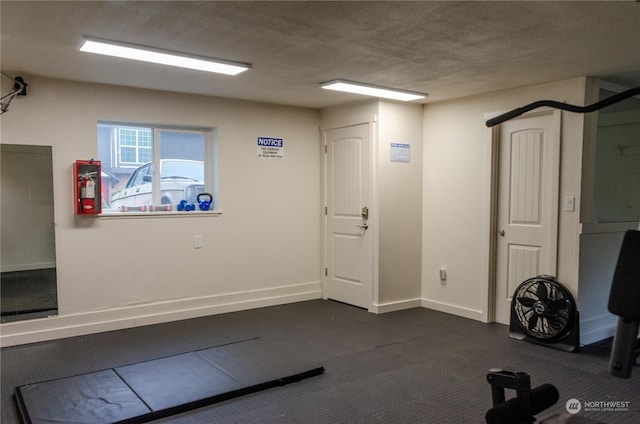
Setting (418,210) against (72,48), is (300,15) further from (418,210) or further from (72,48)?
(418,210)

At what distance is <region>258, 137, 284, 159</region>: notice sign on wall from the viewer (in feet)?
18.1

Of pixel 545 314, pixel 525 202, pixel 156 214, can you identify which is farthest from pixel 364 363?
pixel 156 214

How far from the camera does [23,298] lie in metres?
4.17

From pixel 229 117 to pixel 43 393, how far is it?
3.24m

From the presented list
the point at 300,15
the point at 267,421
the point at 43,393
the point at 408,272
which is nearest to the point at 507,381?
the point at 267,421

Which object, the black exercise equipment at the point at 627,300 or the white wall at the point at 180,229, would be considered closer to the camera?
the black exercise equipment at the point at 627,300

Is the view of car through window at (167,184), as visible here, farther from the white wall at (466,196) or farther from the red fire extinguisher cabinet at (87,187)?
the white wall at (466,196)

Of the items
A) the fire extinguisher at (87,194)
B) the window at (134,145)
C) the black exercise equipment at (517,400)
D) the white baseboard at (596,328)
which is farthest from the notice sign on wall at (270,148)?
the black exercise equipment at (517,400)

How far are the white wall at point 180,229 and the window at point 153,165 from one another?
8.2 inches

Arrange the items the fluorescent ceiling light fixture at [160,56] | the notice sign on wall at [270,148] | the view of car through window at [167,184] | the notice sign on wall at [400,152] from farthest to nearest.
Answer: the notice sign on wall at [270,148], the notice sign on wall at [400,152], the view of car through window at [167,184], the fluorescent ceiling light fixture at [160,56]

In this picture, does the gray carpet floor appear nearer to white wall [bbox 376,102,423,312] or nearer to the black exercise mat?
the black exercise mat

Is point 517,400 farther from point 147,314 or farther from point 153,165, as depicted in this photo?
point 153,165

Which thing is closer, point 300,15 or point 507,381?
point 507,381

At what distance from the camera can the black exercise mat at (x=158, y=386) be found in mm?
2789
